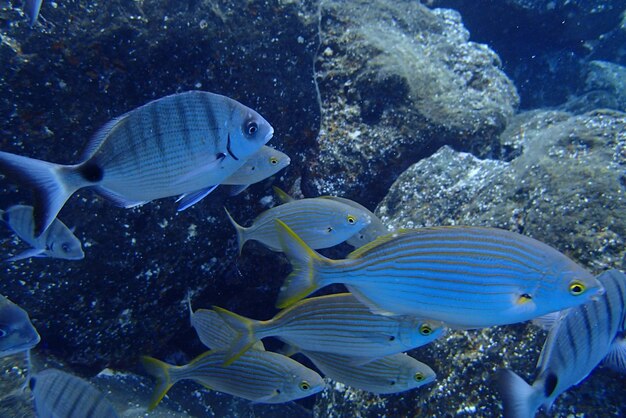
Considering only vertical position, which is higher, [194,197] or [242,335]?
[194,197]

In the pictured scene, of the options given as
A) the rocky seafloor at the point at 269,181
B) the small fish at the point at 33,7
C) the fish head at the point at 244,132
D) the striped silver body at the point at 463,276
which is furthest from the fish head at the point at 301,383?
the small fish at the point at 33,7

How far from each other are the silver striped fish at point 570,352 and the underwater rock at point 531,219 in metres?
0.73

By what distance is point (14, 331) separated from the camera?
231 centimetres

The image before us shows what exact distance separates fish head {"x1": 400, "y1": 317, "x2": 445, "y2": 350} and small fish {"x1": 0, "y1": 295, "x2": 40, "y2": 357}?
2.22 metres

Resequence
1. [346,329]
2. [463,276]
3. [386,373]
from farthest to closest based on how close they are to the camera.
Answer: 1. [386,373]
2. [346,329]
3. [463,276]

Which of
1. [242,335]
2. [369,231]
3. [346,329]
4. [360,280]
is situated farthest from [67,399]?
[369,231]

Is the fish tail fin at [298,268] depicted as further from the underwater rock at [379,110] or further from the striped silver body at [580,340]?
the underwater rock at [379,110]

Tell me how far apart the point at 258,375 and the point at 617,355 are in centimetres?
232

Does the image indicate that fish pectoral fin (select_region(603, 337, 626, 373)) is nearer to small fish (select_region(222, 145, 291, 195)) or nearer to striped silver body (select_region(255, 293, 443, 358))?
striped silver body (select_region(255, 293, 443, 358))

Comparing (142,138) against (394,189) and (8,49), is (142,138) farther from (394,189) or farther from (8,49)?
(394,189)

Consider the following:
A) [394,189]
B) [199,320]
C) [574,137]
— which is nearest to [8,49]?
[199,320]

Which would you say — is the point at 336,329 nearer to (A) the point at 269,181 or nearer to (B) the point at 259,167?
(B) the point at 259,167

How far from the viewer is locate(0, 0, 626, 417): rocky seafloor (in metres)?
2.92

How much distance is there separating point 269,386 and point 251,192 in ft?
6.17
